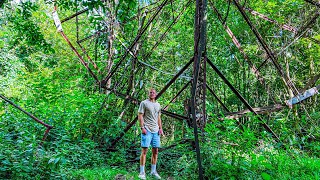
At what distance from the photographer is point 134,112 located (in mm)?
7652

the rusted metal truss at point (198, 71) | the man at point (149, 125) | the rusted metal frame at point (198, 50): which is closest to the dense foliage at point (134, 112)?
the rusted metal truss at point (198, 71)

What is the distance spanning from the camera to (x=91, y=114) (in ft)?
24.6

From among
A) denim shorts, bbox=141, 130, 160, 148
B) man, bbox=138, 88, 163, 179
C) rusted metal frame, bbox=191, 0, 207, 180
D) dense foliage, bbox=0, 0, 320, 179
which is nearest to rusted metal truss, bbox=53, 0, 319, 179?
rusted metal frame, bbox=191, 0, 207, 180

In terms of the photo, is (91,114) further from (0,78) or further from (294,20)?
(0,78)

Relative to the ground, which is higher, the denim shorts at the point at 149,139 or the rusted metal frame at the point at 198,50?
the rusted metal frame at the point at 198,50

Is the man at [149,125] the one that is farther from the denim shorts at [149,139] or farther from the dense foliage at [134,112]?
the dense foliage at [134,112]

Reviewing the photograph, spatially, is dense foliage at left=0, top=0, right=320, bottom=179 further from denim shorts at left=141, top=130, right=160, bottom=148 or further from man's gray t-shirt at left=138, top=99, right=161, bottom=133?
man's gray t-shirt at left=138, top=99, right=161, bottom=133

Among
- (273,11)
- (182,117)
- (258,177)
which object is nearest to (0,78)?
(182,117)

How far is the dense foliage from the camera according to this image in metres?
4.55

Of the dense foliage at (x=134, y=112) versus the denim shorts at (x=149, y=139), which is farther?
the denim shorts at (x=149, y=139)

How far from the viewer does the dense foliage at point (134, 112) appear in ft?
14.9

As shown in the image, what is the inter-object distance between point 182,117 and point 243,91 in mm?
6730

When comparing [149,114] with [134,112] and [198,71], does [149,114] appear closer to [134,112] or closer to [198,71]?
[198,71]

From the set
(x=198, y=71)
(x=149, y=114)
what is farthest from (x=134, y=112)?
(x=198, y=71)
